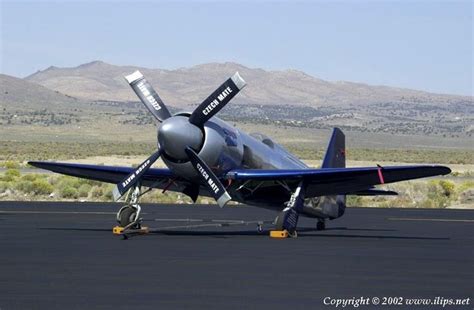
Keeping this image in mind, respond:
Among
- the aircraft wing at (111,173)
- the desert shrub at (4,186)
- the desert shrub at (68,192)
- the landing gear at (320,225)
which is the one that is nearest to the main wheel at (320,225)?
the landing gear at (320,225)

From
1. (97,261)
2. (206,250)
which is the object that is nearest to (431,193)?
(206,250)

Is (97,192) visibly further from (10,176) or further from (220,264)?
(220,264)

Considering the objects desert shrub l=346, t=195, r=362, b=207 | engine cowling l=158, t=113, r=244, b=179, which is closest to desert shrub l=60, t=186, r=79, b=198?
desert shrub l=346, t=195, r=362, b=207

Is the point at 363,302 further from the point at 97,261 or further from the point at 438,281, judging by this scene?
the point at 97,261

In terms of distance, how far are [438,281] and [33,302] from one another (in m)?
7.11

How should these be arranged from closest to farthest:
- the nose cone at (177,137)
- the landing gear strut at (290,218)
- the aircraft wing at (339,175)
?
1. the nose cone at (177,137)
2. the aircraft wing at (339,175)
3. the landing gear strut at (290,218)

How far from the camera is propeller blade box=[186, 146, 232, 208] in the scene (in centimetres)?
3003

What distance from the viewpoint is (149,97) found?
3173cm

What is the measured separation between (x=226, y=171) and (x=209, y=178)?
4.90 ft

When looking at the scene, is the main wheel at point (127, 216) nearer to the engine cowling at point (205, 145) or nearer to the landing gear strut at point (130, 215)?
the landing gear strut at point (130, 215)

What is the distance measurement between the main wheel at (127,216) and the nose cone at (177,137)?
238 cm

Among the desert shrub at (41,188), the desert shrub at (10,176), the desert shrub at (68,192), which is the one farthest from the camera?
the desert shrub at (10,176)

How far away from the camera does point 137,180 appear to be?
102 ft

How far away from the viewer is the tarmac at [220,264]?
658 inches
